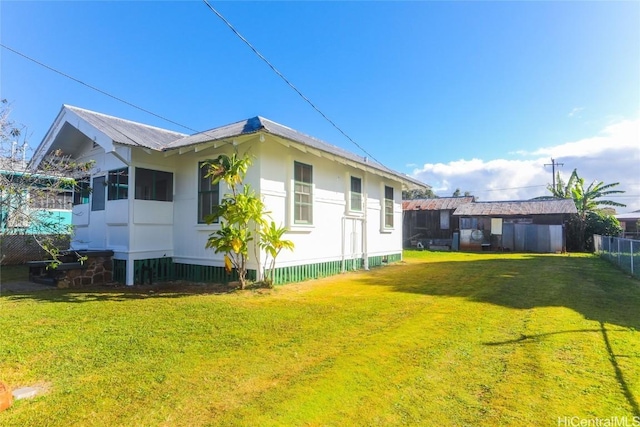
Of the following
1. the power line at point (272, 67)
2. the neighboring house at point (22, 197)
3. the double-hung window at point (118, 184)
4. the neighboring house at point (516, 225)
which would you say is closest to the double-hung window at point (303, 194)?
the power line at point (272, 67)

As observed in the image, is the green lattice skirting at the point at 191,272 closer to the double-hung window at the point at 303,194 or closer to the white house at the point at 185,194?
the white house at the point at 185,194

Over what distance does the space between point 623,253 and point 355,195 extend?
33.4 ft

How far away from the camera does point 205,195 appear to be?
31.2 ft

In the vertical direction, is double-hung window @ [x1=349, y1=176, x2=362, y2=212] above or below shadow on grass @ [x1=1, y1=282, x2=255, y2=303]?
above

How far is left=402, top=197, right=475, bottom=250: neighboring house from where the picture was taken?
27.6 metres

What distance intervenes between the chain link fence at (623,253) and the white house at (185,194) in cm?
914

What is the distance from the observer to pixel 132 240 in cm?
923

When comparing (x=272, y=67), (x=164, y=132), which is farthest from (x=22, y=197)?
(x=164, y=132)

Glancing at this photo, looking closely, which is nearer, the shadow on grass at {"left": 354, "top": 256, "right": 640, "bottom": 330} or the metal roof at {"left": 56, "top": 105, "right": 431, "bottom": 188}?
the shadow on grass at {"left": 354, "top": 256, "right": 640, "bottom": 330}

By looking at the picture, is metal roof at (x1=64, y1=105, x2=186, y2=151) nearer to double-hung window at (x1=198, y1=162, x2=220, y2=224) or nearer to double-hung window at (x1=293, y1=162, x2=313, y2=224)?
double-hung window at (x1=198, y1=162, x2=220, y2=224)

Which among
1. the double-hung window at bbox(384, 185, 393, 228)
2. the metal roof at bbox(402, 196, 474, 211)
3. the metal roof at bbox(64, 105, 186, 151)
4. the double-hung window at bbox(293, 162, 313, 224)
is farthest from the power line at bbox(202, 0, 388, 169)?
the metal roof at bbox(402, 196, 474, 211)

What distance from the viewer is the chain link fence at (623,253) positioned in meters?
10.4

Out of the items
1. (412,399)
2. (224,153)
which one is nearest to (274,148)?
(224,153)

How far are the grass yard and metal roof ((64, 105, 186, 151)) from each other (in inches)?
167
